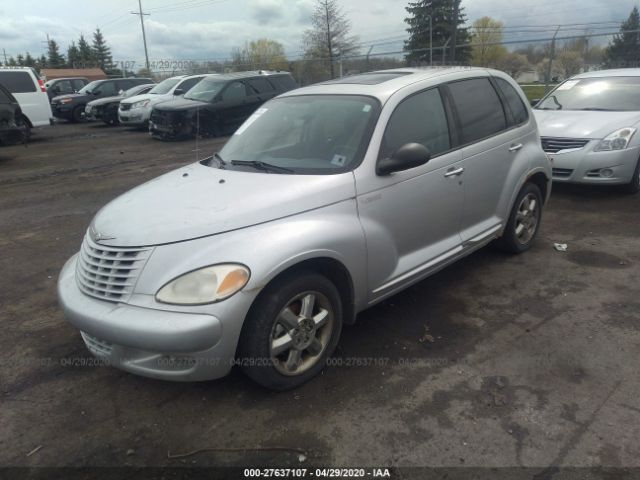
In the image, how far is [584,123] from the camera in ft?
23.1

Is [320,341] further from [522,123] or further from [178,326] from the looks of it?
[522,123]

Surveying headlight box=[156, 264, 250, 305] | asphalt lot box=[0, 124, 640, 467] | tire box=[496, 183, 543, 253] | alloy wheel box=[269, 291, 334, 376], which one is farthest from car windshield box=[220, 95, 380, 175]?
tire box=[496, 183, 543, 253]

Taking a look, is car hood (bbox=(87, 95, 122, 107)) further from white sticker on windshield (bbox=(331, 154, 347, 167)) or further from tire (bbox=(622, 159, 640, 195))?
white sticker on windshield (bbox=(331, 154, 347, 167))

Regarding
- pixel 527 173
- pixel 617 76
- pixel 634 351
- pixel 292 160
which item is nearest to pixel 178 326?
pixel 292 160

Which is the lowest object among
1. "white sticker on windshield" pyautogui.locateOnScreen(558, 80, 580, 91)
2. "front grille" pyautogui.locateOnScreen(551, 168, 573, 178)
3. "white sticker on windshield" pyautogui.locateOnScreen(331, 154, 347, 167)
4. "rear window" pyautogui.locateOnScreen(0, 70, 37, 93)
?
"front grille" pyautogui.locateOnScreen(551, 168, 573, 178)

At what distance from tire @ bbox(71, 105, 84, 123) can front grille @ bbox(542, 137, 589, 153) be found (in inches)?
741

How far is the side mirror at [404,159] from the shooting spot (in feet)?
11.0

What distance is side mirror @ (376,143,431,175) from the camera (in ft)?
11.0

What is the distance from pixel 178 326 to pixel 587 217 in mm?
5516

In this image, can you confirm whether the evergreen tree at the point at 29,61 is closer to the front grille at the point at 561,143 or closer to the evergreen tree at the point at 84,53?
the evergreen tree at the point at 84,53

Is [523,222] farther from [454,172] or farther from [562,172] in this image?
[562,172]

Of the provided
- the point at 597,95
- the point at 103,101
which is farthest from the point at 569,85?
the point at 103,101

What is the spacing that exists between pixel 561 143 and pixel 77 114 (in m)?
19.2

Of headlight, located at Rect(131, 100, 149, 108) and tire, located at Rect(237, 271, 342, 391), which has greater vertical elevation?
headlight, located at Rect(131, 100, 149, 108)
